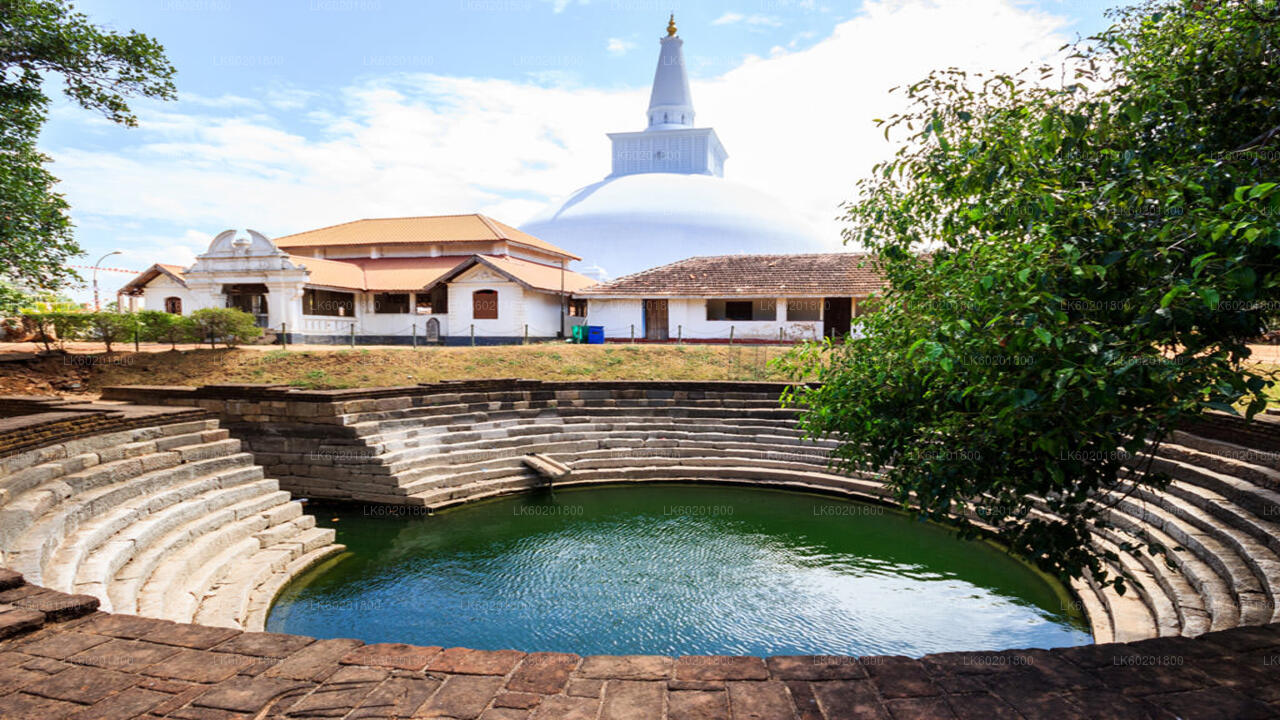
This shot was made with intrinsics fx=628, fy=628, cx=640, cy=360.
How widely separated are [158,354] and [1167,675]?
2135 centimetres

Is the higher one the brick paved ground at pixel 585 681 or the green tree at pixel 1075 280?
the green tree at pixel 1075 280

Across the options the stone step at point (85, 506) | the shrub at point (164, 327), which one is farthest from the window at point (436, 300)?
the stone step at point (85, 506)

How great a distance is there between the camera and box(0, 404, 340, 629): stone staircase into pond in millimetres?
6234

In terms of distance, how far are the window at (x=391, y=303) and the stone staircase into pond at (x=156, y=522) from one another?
1721cm

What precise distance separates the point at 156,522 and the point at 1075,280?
968 cm

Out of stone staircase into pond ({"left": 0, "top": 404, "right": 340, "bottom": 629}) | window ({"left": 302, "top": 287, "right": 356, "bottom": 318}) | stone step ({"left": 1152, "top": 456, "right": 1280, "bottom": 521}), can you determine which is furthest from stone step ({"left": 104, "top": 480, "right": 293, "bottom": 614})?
window ({"left": 302, "top": 287, "right": 356, "bottom": 318})

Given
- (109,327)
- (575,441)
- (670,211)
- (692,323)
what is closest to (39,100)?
(109,327)

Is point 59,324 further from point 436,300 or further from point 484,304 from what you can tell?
point 484,304

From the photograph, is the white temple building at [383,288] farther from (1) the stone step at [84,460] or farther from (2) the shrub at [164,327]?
(1) the stone step at [84,460]

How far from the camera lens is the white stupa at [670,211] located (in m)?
39.3

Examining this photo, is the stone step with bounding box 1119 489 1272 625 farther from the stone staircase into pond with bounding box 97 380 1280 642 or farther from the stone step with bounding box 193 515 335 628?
the stone step with bounding box 193 515 335 628

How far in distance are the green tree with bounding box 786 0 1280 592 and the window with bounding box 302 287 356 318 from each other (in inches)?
918

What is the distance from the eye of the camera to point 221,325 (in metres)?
17.8

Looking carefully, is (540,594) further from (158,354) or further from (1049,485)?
(158,354)
